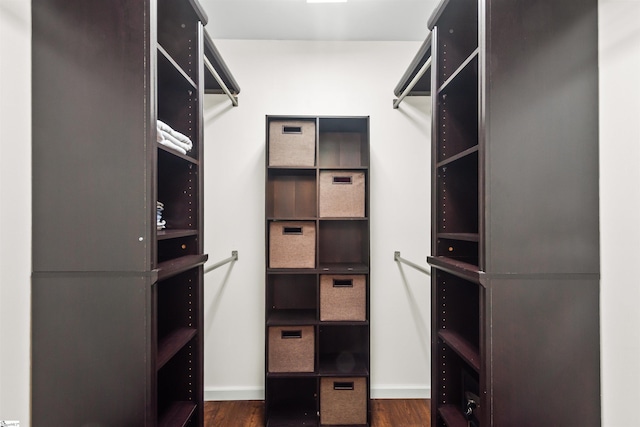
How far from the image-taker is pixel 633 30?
1.07 meters

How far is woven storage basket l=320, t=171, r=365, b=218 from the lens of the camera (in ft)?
7.19

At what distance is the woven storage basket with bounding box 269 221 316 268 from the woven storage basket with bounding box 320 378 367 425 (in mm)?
722

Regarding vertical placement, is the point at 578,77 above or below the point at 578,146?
above

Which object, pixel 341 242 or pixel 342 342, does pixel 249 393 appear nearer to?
pixel 342 342

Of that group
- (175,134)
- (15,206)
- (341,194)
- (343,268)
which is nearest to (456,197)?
(341,194)

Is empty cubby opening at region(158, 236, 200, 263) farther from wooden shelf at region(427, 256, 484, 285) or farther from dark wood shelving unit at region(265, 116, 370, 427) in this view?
wooden shelf at region(427, 256, 484, 285)

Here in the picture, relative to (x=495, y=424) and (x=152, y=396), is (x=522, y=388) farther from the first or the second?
(x=152, y=396)

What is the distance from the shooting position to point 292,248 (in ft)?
7.14

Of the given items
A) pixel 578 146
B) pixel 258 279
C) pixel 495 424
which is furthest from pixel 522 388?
pixel 258 279

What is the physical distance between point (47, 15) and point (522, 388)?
6.41ft

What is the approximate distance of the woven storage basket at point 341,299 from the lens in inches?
84.7

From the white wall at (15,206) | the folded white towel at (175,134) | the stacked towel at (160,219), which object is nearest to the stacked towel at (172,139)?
the folded white towel at (175,134)

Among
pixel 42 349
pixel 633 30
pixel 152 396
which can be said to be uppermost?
pixel 633 30

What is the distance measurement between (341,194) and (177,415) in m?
1.41
